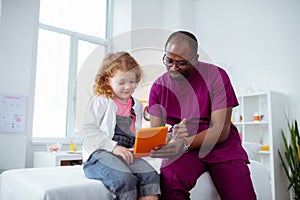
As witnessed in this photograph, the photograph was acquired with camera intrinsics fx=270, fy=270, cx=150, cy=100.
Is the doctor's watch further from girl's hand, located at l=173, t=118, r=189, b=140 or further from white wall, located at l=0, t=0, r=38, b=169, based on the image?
white wall, located at l=0, t=0, r=38, b=169

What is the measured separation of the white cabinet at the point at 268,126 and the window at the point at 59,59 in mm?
1754

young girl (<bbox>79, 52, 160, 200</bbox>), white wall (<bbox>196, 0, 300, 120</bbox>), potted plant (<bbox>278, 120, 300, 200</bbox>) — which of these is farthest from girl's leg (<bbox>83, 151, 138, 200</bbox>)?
white wall (<bbox>196, 0, 300, 120</bbox>)

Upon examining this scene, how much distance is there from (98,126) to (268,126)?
206 centimetres

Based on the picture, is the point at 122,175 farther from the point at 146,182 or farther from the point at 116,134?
the point at 116,134

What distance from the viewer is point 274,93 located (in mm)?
2609

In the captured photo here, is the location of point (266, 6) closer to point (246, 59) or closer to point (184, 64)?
point (246, 59)

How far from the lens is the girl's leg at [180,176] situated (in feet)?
3.27

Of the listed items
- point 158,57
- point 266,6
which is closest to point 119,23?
point 266,6

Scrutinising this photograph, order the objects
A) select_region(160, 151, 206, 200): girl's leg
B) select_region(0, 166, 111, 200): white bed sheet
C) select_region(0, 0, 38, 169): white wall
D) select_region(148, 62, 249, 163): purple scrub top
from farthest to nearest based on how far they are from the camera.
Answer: select_region(0, 0, 38, 169): white wall, select_region(148, 62, 249, 163): purple scrub top, select_region(160, 151, 206, 200): girl's leg, select_region(0, 166, 111, 200): white bed sheet

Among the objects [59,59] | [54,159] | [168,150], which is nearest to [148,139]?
[168,150]

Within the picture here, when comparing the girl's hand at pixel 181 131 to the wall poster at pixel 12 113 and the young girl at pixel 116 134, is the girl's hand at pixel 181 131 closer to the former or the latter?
the young girl at pixel 116 134

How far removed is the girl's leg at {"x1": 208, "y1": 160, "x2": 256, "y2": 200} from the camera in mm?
1026

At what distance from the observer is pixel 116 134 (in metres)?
1.16

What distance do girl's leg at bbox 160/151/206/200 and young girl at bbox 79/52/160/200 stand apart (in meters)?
0.05
